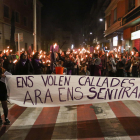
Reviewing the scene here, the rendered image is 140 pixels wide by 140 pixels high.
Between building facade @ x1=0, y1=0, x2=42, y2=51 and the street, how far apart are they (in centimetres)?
1548

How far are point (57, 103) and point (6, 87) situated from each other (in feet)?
4.38

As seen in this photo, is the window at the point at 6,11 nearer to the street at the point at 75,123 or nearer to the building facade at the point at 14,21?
the building facade at the point at 14,21

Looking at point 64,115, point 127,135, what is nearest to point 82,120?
point 64,115

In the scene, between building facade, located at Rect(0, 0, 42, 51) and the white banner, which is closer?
the white banner

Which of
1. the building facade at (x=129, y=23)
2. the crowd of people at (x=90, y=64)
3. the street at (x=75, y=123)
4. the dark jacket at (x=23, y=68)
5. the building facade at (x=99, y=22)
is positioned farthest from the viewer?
the building facade at (x=99, y=22)

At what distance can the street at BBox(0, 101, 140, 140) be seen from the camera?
173 inches

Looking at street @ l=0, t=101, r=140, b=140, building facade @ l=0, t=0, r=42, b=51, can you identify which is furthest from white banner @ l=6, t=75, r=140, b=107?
building facade @ l=0, t=0, r=42, b=51

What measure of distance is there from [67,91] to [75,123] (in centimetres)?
85

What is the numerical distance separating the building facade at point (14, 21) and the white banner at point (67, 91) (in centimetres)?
1612

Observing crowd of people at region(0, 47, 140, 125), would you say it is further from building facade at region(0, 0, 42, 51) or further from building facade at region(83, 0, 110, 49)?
building facade at region(83, 0, 110, 49)

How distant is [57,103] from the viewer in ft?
16.7

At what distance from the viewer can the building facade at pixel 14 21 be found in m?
24.7

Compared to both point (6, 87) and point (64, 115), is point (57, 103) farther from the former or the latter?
point (6, 87)

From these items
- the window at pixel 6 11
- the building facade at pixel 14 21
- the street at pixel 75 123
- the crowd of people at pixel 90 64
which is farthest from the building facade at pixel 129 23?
the window at pixel 6 11
